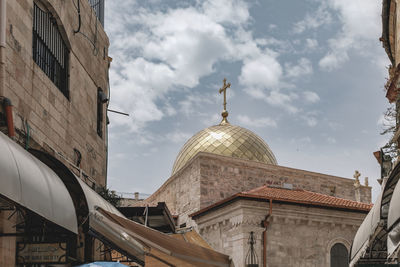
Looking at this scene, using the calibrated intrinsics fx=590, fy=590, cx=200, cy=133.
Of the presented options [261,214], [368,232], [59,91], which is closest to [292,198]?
[261,214]

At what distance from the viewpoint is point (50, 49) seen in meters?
10.0

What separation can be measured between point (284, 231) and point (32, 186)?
45.8 ft

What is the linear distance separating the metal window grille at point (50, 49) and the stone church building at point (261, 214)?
8923 millimetres

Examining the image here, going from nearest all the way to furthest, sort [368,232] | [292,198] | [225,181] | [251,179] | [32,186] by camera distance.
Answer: [32,186] → [368,232] → [292,198] → [225,181] → [251,179]

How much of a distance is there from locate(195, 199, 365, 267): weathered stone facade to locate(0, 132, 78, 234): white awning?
38.5 feet

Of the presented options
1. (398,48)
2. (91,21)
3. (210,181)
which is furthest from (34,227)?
(210,181)

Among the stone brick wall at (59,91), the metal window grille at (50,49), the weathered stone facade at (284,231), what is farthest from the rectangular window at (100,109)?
the weathered stone facade at (284,231)

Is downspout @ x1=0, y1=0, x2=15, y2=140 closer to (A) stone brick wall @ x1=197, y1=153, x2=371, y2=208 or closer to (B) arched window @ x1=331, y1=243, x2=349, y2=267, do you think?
(B) arched window @ x1=331, y1=243, x2=349, y2=267

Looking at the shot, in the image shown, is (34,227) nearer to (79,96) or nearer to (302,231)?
(79,96)

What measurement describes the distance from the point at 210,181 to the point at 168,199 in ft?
12.5

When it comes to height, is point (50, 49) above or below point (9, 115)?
above

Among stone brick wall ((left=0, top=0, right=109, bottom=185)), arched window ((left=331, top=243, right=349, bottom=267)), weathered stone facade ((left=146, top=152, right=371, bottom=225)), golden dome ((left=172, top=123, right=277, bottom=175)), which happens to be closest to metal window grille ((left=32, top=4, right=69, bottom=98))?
stone brick wall ((left=0, top=0, right=109, bottom=185))

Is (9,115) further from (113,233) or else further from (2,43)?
(113,233)

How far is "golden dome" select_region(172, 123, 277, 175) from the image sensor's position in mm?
26688
